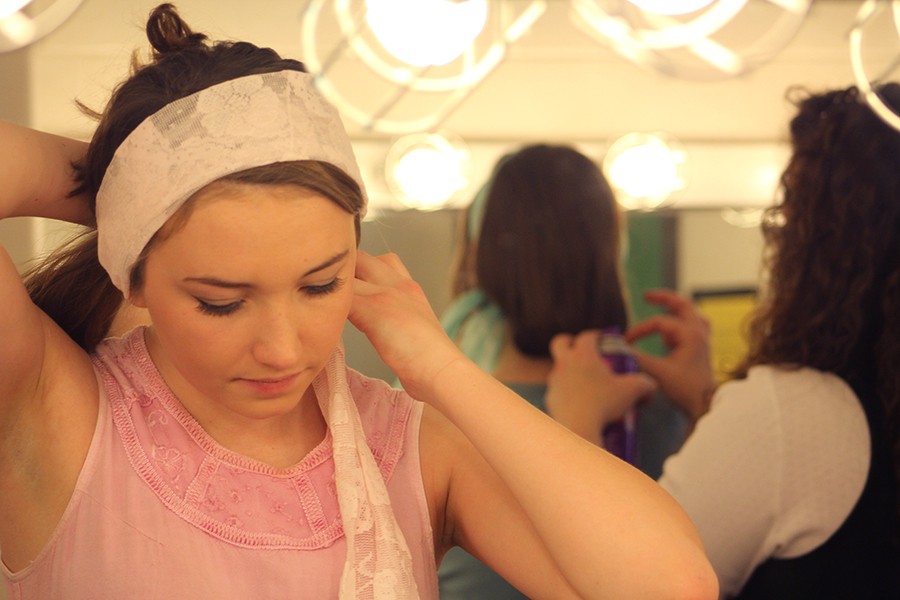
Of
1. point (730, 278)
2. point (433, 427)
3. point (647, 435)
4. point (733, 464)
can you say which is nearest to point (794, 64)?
point (730, 278)

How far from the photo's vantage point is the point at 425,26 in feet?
3.59

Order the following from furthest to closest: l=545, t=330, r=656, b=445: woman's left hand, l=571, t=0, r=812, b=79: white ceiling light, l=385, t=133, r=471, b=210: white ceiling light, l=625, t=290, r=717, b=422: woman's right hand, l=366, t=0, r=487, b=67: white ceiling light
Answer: l=385, t=133, r=471, b=210: white ceiling light < l=625, t=290, r=717, b=422: woman's right hand < l=545, t=330, r=656, b=445: woman's left hand < l=366, t=0, r=487, b=67: white ceiling light < l=571, t=0, r=812, b=79: white ceiling light

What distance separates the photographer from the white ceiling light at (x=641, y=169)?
1.96 metres

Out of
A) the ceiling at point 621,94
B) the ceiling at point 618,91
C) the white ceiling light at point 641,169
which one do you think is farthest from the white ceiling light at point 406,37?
the white ceiling light at point 641,169

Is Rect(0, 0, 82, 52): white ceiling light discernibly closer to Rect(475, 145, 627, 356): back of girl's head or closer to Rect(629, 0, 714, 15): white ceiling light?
Rect(629, 0, 714, 15): white ceiling light

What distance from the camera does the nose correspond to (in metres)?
0.69

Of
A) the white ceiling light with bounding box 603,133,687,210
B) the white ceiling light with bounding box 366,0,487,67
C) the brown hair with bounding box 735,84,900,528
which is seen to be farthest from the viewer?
the white ceiling light with bounding box 603,133,687,210

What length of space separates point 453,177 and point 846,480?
0.96m

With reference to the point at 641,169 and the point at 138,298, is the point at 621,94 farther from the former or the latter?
the point at 138,298

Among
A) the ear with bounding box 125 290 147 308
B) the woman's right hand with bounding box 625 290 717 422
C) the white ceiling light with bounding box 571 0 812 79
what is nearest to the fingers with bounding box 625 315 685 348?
the woman's right hand with bounding box 625 290 717 422

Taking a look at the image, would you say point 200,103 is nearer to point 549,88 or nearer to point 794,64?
point 549,88

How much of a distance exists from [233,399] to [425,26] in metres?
0.52

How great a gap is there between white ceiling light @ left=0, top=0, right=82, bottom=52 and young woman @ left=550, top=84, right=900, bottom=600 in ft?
2.62

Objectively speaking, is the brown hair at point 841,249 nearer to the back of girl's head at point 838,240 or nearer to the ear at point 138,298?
the back of girl's head at point 838,240
